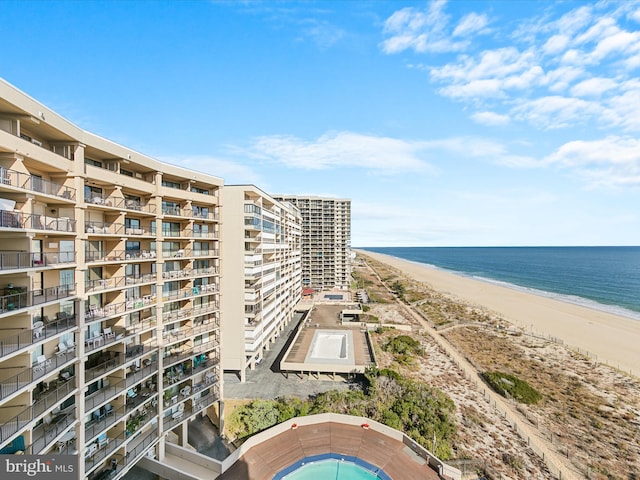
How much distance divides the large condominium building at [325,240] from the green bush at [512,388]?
56.3 metres

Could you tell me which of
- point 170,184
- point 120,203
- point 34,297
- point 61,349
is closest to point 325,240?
point 170,184

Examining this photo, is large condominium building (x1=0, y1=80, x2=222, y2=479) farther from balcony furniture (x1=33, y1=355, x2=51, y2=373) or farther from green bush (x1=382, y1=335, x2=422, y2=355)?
green bush (x1=382, y1=335, x2=422, y2=355)

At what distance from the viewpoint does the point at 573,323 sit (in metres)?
64.4

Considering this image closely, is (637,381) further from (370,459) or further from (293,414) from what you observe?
(293,414)

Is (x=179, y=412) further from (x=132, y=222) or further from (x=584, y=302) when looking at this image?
(x=584, y=302)

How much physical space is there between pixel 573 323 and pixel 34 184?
84.4 m

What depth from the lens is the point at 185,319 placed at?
25.5 metres

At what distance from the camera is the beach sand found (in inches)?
1937

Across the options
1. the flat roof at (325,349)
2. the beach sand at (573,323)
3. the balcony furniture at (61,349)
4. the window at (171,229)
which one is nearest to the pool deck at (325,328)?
the flat roof at (325,349)

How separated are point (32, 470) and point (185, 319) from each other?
12.1 meters

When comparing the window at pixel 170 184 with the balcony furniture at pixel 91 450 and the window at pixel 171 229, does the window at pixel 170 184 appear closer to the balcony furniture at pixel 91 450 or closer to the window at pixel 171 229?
the window at pixel 171 229

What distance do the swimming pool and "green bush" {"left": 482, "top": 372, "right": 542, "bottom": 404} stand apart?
67.6 feet

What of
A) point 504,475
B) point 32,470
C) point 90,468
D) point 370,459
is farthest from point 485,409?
point 32,470

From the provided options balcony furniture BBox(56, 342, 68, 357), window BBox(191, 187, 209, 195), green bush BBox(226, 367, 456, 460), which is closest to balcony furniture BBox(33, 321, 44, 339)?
balcony furniture BBox(56, 342, 68, 357)
